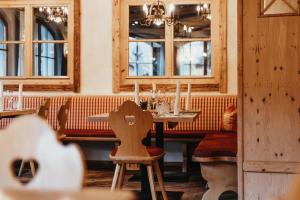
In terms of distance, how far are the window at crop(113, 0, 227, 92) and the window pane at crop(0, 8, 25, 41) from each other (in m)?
1.38

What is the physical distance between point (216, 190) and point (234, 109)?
6.24ft

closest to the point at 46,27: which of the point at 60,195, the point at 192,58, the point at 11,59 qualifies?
the point at 11,59

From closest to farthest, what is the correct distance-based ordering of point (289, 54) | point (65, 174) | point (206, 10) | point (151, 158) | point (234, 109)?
point (65, 174) < point (289, 54) < point (151, 158) < point (234, 109) < point (206, 10)

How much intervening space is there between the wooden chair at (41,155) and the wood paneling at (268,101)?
247 cm

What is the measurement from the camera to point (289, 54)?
3271 mm

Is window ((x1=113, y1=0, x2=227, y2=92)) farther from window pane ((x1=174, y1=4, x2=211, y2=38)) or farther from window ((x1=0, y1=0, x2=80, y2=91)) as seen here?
window ((x1=0, y1=0, x2=80, y2=91))

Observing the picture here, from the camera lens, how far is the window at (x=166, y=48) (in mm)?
6246

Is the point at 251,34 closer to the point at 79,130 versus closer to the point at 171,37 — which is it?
the point at 171,37

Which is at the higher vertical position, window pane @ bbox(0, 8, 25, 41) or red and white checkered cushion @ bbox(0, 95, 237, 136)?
window pane @ bbox(0, 8, 25, 41)

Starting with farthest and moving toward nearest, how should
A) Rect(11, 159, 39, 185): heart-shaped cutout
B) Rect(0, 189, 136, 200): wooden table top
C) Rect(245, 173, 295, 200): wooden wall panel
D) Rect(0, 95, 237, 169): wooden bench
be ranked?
Rect(0, 95, 237, 169): wooden bench → Rect(11, 159, 39, 185): heart-shaped cutout → Rect(245, 173, 295, 200): wooden wall panel → Rect(0, 189, 136, 200): wooden table top

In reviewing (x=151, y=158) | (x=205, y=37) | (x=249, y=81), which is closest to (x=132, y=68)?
(x=205, y=37)

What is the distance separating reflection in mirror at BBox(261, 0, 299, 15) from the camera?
10.6 ft

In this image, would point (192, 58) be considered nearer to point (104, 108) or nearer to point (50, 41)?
point (104, 108)

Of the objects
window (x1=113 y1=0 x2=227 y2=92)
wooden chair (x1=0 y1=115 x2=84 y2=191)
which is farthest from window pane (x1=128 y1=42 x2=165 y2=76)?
wooden chair (x1=0 y1=115 x2=84 y2=191)
